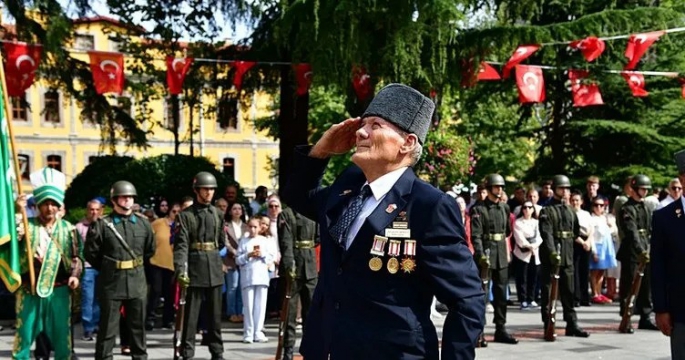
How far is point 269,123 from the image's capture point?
23562 mm

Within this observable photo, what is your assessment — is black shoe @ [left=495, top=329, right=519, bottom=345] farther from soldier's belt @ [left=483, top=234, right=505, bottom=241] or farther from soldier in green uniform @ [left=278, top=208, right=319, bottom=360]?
soldier in green uniform @ [left=278, top=208, right=319, bottom=360]

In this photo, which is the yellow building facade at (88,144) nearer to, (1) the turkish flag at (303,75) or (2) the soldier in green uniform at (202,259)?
(1) the turkish flag at (303,75)

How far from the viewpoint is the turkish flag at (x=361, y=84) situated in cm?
1288

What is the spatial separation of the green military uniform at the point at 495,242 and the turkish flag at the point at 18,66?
6684 mm

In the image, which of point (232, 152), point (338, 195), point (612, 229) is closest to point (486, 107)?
point (612, 229)

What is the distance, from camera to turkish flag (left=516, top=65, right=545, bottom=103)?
1527 cm

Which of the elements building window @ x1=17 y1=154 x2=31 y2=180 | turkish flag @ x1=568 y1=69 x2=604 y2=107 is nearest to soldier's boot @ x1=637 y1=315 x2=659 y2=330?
turkish flag @ x1=568 y1=69 x2=604 y2=107

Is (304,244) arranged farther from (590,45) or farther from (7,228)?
(590,45)

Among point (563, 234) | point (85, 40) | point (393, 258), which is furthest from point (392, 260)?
point (85, 40)

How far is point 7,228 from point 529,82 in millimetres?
9698

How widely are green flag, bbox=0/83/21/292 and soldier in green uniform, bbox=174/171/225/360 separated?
207 cm

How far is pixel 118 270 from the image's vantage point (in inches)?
362

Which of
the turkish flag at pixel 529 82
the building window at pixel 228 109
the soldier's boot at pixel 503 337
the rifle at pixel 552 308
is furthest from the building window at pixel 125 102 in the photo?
the rifle at pixel 552 308

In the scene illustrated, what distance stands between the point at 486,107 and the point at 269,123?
5808 millimetres
